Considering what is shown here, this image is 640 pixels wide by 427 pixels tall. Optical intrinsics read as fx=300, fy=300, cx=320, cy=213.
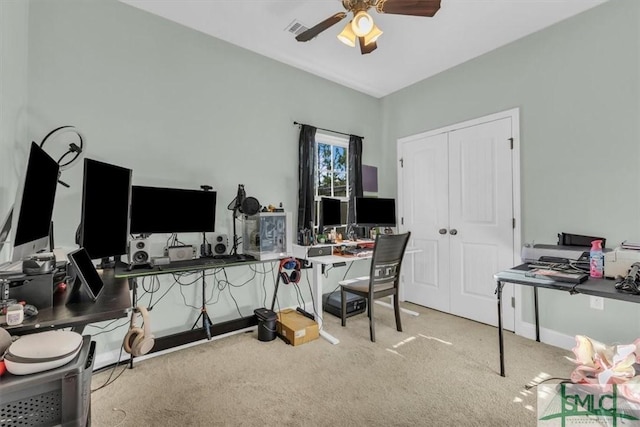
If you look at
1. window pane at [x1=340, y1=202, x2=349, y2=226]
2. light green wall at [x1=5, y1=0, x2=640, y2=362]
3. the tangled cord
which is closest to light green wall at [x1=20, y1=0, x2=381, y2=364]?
light green wall at [x1=5, y1=0, x2=640, y2=362]

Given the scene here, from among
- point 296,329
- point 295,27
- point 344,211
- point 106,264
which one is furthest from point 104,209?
point 344,211

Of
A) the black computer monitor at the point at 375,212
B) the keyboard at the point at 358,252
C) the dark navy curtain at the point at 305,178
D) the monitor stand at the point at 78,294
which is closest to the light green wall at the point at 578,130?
the black computer monitor at the point at 375,212

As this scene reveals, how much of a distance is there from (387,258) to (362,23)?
1.97m

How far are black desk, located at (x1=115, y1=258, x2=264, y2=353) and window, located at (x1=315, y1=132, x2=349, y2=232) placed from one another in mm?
1371

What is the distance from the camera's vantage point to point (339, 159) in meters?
4.00

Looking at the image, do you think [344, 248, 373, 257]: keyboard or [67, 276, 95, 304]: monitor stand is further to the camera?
[344, 248, 373, 257]: keyboard

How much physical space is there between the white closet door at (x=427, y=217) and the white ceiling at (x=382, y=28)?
943 mm

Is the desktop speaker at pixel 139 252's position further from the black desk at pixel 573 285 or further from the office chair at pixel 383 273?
the black desk at pixel 573 285

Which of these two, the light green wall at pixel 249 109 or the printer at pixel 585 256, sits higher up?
the light green wall at pixel 249 109

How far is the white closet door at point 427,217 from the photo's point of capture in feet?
11.8

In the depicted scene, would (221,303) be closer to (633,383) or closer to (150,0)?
(150,0)

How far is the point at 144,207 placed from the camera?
236 centimetres

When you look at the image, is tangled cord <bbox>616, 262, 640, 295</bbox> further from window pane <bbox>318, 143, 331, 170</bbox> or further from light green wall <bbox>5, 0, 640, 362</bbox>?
window pane <bbox>318, 143, 331, 170</bbox>

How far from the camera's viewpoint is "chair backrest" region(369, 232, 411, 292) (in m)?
2.82
